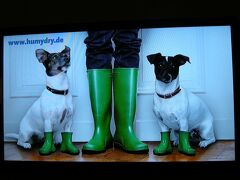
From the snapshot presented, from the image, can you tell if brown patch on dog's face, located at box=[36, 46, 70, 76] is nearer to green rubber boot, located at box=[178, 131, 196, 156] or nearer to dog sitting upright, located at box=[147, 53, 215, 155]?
dog sitting upright, located at box=[147, 53, 215, 155]

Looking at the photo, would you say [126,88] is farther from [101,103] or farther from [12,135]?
[12,135]

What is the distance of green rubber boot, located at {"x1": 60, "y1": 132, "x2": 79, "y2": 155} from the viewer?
1587 millimetres

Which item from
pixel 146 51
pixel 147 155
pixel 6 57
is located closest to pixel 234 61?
pixel 146 51

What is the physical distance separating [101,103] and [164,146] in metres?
0.41

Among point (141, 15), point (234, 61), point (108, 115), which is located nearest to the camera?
point (234, 61)

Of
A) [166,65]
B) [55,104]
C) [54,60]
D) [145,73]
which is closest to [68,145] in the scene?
[55,104]

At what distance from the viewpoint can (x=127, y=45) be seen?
62.5 inches

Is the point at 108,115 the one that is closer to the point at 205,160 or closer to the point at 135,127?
the point at 135,127

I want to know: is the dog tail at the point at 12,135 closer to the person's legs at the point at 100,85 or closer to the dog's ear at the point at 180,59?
the person's legs at the point at 100,85

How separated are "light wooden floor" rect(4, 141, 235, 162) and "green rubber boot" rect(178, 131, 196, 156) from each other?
22mm

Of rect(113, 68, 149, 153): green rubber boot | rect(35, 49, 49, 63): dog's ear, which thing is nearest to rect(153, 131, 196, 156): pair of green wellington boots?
rect(113, 68, 149, 153): green rubber boot

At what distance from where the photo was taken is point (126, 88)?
161 centimetres

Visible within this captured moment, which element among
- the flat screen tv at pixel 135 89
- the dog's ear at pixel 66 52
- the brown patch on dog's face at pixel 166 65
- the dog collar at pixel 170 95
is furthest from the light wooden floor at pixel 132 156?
the dog's ear at pixel 66 52
